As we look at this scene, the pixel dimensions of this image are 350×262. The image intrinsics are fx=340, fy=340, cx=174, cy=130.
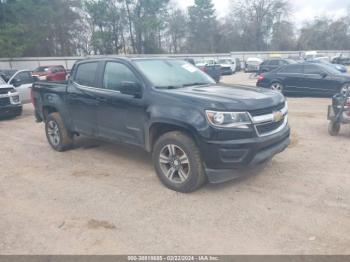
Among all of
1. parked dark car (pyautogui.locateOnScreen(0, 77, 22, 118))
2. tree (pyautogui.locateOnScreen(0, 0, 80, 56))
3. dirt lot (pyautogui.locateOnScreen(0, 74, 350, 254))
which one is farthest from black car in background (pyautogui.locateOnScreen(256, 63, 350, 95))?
tree (pyautogui.locateOnScreen(0, 0, 80, 56))

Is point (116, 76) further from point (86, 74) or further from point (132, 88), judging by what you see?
point (86, 74)

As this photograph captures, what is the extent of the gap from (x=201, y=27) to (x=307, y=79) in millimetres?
51374

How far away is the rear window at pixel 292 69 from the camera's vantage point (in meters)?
14.1

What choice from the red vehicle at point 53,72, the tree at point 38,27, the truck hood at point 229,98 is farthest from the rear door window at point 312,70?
the tree at point 38,27

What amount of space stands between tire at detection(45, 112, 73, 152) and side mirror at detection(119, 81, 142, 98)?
2225mm

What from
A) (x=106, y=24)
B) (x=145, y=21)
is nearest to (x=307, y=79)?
(x=145, y=21)

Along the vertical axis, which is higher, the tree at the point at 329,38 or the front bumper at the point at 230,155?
the tree at the point at 329,38

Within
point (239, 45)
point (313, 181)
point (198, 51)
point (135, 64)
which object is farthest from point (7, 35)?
point (239, 45)

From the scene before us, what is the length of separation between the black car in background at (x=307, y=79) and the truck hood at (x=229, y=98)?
31.8 feet

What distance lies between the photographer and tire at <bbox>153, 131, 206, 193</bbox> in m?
4.26

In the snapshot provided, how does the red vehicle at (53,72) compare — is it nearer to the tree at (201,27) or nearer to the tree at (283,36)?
the tree at (201,27)

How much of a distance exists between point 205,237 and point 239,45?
66196mm

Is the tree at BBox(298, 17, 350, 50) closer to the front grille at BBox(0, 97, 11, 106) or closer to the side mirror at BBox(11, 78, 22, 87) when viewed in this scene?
the side mirror at BBox(11, 78, 22, 87)

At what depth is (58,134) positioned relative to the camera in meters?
6.61
